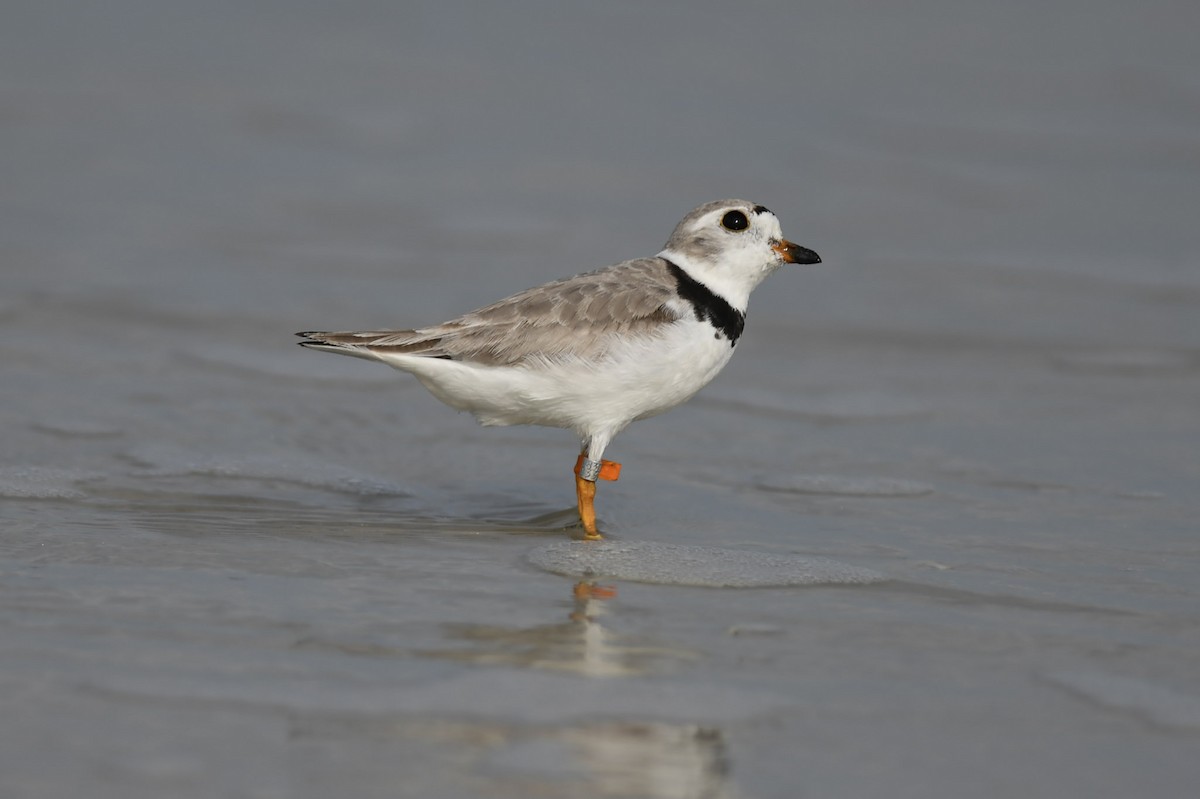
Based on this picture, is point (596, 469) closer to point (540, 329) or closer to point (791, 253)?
point (540, 329)

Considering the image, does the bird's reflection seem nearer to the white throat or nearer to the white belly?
the white belly

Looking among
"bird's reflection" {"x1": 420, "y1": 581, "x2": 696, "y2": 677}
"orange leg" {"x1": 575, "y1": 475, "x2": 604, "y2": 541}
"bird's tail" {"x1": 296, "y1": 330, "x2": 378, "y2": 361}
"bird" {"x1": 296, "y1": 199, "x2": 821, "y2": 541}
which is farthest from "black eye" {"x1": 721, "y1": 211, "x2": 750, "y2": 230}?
"bird's reflection" {"x1": 420, "y1": 581, "x2": 696, "y2": 677}

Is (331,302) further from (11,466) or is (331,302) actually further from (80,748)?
(80,748)

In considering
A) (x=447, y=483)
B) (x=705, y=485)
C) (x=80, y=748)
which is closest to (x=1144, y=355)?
(x=705, y=485)

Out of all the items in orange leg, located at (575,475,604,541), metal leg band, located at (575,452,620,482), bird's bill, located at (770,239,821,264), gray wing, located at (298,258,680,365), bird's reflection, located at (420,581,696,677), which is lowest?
bird's reflection, located at (420,581,696,677)

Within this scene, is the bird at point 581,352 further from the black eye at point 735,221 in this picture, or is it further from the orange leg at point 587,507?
the black eye at point 735,221

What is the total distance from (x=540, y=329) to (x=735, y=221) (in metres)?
1.18

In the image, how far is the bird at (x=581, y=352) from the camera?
22.1 feet

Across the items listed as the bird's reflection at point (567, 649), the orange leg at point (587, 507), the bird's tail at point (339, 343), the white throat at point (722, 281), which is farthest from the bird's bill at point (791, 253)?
the bird's reflection at point (567, 649)

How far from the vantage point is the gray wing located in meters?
6.75

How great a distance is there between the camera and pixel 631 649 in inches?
201

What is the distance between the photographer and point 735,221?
23.9ft

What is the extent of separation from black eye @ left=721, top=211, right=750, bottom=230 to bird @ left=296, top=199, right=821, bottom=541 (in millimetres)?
352

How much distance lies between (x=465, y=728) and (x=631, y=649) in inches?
36.3
